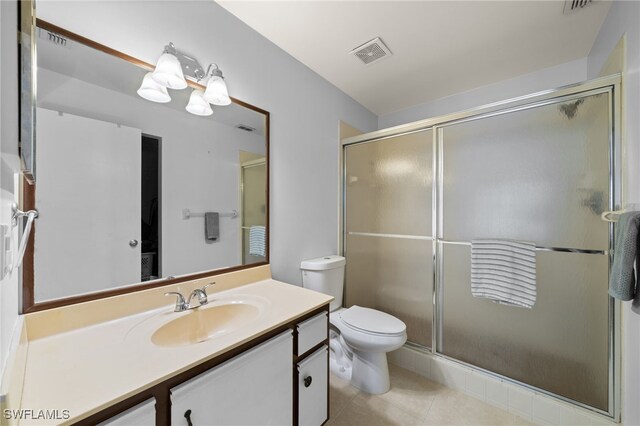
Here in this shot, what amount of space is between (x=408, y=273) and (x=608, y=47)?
1801 millimetres

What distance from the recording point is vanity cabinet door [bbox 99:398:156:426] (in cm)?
61

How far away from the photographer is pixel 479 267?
5.43ft

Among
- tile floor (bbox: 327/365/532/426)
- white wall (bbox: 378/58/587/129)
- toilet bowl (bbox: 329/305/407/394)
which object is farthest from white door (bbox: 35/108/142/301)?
white wall (bbox: 378/58/587/129)

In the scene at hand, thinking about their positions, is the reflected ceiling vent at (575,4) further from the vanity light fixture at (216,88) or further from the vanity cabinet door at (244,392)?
the vanity cabinet door at (244,392)

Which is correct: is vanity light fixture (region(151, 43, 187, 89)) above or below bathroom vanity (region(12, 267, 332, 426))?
above

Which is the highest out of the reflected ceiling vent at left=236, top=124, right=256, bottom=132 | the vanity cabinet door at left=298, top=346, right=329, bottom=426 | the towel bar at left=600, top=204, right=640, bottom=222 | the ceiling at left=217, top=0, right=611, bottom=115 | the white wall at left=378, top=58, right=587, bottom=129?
the ceiling at left=217, top=0, right=611, bottom=115

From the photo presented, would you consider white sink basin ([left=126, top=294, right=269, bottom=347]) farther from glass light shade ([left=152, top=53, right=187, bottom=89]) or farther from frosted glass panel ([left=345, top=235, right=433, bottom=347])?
frosted glass panel ([left=345, top=235, right=433, bottom=347])

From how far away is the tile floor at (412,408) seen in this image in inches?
58.8

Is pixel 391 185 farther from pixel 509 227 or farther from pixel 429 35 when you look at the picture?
pixel 429 35

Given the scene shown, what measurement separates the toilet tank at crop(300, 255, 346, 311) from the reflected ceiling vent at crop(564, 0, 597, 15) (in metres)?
2.04

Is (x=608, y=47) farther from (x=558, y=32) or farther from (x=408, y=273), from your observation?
(x=408, y=273)

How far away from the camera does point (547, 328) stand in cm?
152

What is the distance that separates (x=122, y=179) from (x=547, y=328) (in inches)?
94.4

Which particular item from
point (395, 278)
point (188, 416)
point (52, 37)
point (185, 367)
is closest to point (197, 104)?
point (52, 37)
